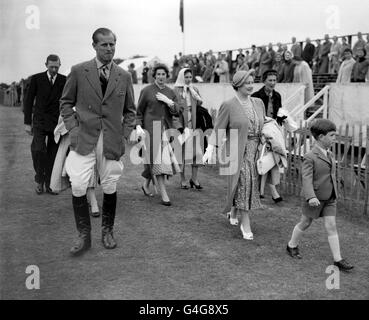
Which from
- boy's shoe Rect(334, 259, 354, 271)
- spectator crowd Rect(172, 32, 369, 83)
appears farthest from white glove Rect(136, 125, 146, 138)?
spectator crowd Rect(172, 32, 369, 83)

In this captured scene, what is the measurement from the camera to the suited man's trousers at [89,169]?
506 cm

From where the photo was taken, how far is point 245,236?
227 inches

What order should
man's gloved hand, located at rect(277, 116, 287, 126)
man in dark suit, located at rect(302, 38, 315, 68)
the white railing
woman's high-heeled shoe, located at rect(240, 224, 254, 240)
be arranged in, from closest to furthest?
woman's high-heeled shoe, located at rect(240, 224, 254, 240), man's gloved hand, located at rect(277, 116, 287, 126), the white railing, man in dark suit, located at rect(302, 38, 315, 68)

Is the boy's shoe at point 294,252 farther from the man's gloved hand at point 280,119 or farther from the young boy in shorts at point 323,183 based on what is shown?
the man's gloved hand at point 280,119

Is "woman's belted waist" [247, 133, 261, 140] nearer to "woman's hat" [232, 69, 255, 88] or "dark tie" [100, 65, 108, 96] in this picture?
"woman's hat" [232, 69, 255, 88]

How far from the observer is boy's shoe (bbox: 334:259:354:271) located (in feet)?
15.5

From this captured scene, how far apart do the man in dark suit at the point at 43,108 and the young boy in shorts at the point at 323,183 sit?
14.5 ft

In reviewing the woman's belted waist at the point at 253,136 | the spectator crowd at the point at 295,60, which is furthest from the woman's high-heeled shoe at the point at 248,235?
the spectator crowd at the point at 295,60

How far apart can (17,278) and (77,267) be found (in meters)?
0.55

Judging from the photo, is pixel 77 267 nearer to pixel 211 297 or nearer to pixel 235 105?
pixel 211 297

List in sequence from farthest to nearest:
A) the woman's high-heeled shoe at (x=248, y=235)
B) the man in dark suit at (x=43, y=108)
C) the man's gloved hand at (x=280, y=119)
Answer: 1. the man in dark suit at (x=43, y=108)
2. the man's gloved hand at (x=280, y=119)
3. the woman's high-heeled shoe at (x=248, y=235)

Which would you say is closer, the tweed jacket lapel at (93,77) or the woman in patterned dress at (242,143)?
the tweed jacket lapel at (93,77)

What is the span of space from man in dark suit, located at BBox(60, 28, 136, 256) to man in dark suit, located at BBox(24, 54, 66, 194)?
9.29ft
